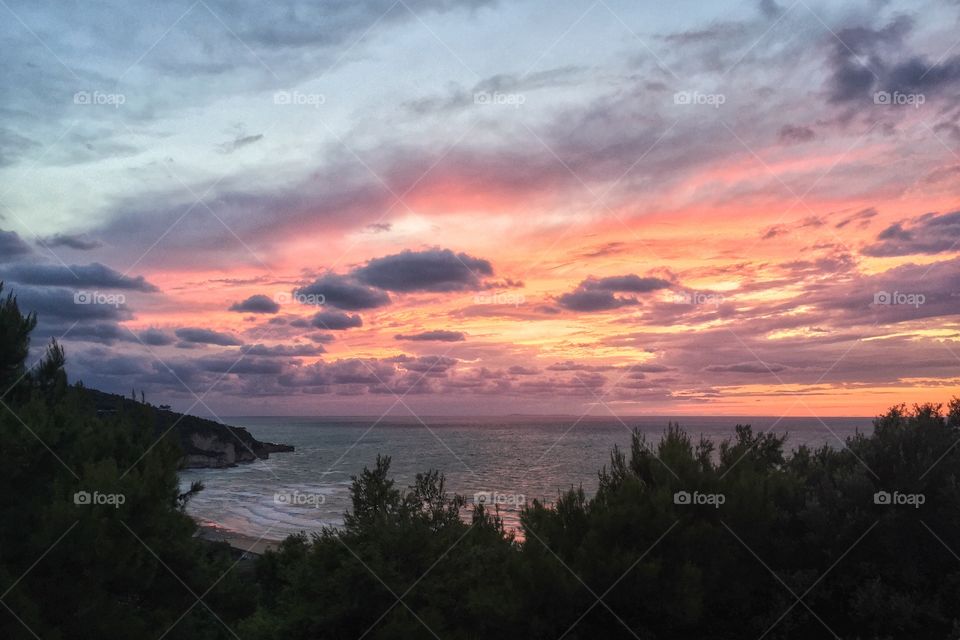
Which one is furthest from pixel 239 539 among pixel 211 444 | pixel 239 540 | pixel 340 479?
pixel 211 444

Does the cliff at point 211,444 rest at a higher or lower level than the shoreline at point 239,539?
higher

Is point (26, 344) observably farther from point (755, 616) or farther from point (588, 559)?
point (755, 616)

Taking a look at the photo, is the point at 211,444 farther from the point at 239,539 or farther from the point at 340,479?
the point at 239,539

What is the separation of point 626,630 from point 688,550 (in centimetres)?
206

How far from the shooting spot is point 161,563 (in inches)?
658

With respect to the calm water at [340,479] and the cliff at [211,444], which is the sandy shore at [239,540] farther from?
the cliff at [211,444]

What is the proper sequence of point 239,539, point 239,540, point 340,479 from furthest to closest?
point 340,479 → point 239,539 → point 239,540

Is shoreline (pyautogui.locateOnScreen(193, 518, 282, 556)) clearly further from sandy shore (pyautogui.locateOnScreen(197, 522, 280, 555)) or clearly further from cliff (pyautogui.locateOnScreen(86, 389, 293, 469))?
cliff (pyautogui.locateOnScreen(86, 389, 293, 469))

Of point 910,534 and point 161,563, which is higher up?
point 910,534

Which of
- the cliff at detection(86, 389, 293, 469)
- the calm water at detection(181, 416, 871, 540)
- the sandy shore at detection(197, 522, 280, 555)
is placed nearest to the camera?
the sandy shore at detection(197, 522, 280, 555)

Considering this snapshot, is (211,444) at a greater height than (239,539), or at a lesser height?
greater

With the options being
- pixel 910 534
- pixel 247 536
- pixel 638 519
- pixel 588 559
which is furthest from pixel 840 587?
pixel 247 536

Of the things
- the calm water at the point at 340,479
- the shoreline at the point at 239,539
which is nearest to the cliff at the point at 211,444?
the calm water at the point at 340,479

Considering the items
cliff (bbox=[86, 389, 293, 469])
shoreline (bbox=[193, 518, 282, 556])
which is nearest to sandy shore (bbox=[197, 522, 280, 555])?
shoreline (bbox=[193, 518, 282, 556])
